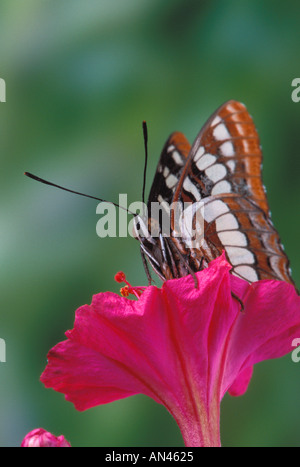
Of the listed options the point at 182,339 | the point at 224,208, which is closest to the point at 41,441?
the point at 182,339

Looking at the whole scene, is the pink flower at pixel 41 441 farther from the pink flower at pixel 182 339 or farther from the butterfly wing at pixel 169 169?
the butterfly wing at pixel 169 169

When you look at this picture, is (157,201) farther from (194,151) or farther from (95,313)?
(95,313)

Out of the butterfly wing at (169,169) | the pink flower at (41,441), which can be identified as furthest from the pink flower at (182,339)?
the butterfly wing at (169,169)

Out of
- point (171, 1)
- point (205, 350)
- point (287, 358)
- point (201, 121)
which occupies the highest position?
point (171, 1)

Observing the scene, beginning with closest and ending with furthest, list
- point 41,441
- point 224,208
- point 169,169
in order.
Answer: point 41,441
point 224,208
point 169,169

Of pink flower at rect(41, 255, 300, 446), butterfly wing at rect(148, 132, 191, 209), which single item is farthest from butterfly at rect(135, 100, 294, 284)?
pink flower at rect(41, 255, 300, 446)

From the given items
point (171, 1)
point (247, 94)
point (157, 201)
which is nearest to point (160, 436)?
point (157, 201)

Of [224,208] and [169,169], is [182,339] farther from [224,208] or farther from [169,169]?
[169,169]
